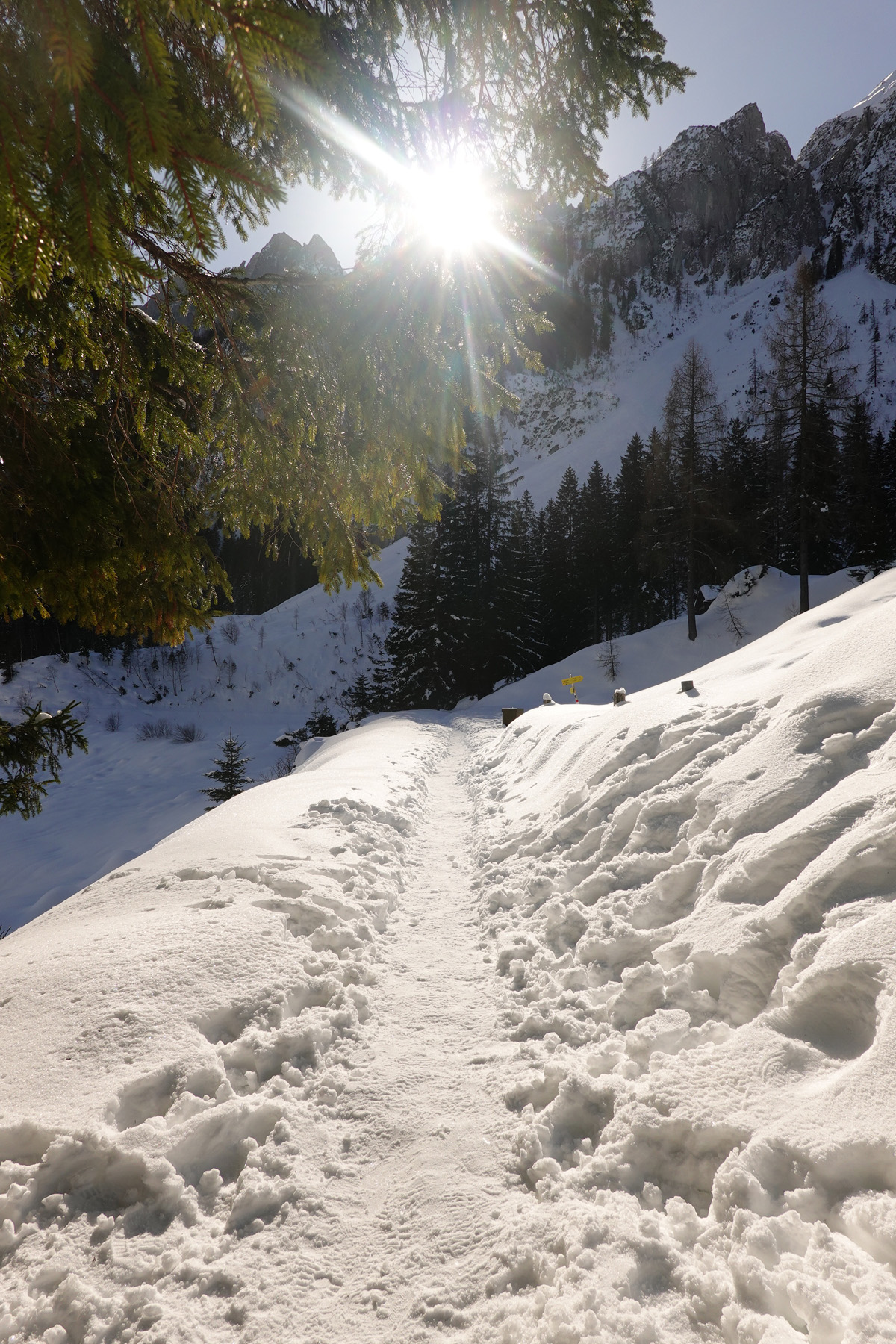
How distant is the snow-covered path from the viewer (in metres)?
1.69

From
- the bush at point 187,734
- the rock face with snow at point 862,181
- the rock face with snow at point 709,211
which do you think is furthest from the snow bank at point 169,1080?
the rock face with snow at point 709,211

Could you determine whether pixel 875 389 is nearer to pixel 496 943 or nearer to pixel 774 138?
pixel 774 138

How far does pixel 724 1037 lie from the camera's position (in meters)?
2.29

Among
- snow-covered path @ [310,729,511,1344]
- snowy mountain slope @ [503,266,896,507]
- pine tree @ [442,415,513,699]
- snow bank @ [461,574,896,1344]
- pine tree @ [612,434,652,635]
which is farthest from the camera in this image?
snowy mountain slope @ [503,266,896,507]

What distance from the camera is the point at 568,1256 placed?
1692 mm

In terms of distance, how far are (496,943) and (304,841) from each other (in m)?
2.24

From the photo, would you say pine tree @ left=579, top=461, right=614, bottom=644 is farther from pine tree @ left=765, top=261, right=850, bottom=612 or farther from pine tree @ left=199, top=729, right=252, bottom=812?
pine tree @ left=199, top=729, right=252, bottom=812

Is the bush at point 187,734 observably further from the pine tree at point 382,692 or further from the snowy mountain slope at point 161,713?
the pine tree at point 382,692

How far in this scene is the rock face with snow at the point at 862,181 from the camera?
245 feet

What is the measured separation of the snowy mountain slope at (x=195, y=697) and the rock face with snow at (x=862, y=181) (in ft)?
279

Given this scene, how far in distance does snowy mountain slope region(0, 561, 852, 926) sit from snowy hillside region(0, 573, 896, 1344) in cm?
1084

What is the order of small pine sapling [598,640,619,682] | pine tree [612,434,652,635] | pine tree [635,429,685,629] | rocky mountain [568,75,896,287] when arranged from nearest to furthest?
small pine sapling [598,640,619,682] < pine tree [635,429,685,629] < pine tree [612,434,652,635] < rocky mountain [568,75,896,287]

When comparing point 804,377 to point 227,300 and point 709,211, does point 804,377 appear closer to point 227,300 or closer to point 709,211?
point 227,300

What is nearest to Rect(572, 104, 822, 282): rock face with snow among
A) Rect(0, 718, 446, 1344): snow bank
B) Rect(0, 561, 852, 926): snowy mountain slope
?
Rect(0, 561, 852, 926): snowy mountain slope
